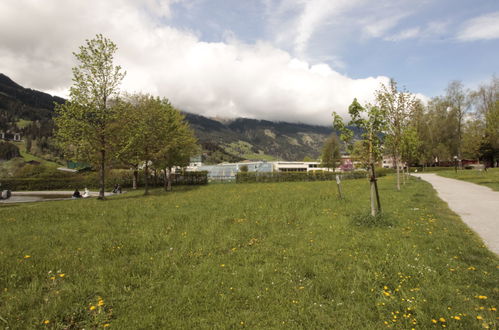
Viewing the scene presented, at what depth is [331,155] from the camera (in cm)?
10294

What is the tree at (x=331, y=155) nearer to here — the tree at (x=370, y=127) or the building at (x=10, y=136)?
the tree at (x=370, y=127)

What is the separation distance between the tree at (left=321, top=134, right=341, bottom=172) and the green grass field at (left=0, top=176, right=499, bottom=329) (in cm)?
9422

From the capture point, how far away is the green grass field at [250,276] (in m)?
4.70

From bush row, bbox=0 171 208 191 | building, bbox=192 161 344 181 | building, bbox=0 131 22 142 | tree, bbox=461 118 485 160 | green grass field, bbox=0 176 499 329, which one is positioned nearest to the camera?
green grass field, bbox=0 176 499 329

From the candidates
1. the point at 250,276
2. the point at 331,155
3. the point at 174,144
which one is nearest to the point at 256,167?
the point at 331,155

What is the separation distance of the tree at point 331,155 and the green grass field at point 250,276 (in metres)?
94.2

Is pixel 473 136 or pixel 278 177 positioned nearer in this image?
pixel 278 177

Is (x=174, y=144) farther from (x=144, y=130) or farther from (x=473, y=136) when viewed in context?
(x=473, y=136)

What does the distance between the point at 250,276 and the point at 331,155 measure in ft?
337

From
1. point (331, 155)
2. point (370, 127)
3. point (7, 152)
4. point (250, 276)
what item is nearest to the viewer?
point (250, 276)

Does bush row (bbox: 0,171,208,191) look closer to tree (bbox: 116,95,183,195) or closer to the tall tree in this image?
tree (bbox: 116,95,183,195)

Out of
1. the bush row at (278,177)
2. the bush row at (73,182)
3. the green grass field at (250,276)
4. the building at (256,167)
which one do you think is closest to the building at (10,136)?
the building at (256,167)

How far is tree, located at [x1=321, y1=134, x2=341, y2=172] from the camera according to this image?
10181 cm

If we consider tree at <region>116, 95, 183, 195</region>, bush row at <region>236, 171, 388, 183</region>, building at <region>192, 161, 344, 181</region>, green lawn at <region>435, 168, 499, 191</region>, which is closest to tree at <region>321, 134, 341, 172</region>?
building at <region>192, 161, 344, 181</region>
